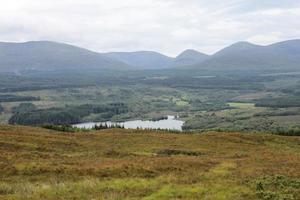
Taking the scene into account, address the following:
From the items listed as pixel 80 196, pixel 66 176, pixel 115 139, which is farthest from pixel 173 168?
pixel 115 139

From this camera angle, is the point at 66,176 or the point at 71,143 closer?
the point at 66,176

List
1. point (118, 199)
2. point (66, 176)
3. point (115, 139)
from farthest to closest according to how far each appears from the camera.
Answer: point (115, 139)
point (66, 176)
point (118, 199)

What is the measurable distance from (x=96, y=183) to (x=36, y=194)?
4.56m

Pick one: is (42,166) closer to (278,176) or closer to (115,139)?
(278,176)

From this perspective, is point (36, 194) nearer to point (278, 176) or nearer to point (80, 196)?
point (80, 196)

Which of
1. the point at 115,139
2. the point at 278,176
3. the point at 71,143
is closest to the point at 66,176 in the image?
the point at 278,176

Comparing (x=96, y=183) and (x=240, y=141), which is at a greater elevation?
(x=96, y=183)

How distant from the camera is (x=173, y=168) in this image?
123 feet

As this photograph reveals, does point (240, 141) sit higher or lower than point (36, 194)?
lower

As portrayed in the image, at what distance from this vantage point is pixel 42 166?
35625mm

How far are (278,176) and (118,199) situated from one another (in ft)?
40.1

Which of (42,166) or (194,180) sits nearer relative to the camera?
(194,180)

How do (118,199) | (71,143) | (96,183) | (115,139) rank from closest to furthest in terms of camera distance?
(118,199) < (96,183) < (71,143) < (115,139)

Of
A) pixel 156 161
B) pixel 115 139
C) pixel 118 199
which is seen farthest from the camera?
pixel 115 139
